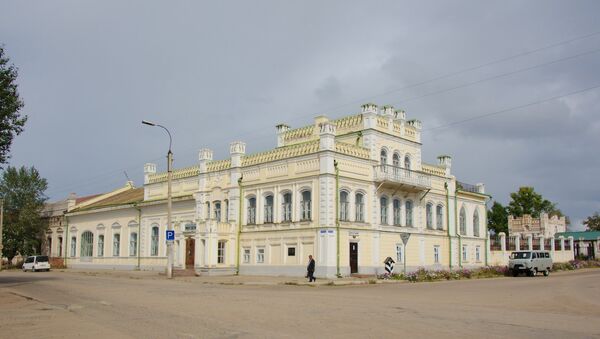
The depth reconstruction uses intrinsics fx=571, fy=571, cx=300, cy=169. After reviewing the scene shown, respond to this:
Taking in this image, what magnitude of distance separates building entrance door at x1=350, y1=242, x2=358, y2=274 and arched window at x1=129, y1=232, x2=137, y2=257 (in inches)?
840

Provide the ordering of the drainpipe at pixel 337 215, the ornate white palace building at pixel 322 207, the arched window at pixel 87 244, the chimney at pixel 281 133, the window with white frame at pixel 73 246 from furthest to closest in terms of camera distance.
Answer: the window with white frame at pixel 73 246 → the arched window at pixel 87 244 → the chimney at pixel 281 133 → the ornate white palace building at pixel 322 207 → the drainpipe at pixel 337 215

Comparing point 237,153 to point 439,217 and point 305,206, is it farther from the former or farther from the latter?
A: point 439,217

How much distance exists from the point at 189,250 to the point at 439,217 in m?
18.7

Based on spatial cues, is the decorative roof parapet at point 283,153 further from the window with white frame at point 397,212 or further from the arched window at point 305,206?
the window with white frame at point 397,212

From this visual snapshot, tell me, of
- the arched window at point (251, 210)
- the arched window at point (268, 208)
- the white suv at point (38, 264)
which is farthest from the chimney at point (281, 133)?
the white suv at point (38, 264)

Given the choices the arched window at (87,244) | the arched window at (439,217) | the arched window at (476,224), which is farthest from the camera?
the arched window at (87,244)

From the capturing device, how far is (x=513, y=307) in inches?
648

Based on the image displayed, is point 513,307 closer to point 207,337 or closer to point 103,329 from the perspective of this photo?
point 207,337

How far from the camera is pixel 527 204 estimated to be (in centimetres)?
8625

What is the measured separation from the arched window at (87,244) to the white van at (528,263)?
119 ft

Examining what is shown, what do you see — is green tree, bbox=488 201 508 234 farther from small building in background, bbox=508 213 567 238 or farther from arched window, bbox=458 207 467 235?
arched window, bbox=458 207 467 235

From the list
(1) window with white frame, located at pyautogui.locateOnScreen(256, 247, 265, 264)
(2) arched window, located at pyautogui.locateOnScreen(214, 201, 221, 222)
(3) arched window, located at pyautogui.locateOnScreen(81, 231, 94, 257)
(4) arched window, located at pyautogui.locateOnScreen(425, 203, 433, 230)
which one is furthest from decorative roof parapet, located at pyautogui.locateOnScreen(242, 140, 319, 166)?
(3) arched window, located at pyautogui.locateOnScreen(81, 231, 94, 257)

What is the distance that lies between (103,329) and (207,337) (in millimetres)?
2513

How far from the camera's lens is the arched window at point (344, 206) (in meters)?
34.7
